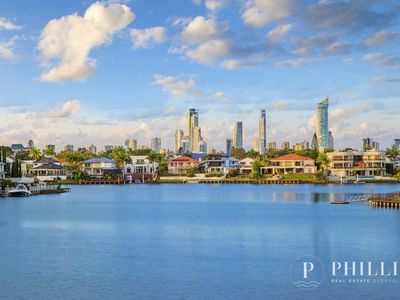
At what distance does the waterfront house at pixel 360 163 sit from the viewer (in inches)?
5802

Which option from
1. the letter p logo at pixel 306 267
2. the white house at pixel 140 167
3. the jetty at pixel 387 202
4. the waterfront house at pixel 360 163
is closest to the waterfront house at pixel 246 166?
the white house at pixel 140 167

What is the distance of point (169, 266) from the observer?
102 ft

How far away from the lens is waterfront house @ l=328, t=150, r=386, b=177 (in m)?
147

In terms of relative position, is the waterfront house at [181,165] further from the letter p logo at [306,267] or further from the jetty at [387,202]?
the letter p logo at [306,267]

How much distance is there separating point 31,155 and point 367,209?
394 feet

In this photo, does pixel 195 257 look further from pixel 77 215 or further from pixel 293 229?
pixel 77 215


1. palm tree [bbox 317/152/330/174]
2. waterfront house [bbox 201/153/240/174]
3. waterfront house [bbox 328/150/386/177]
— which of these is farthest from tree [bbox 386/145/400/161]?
waterfront house [bbox 201/153/240/174]

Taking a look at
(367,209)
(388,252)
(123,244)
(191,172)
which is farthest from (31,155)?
(388,252)

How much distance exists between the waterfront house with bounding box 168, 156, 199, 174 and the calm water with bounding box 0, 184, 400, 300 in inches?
4083

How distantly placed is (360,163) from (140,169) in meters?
61.0

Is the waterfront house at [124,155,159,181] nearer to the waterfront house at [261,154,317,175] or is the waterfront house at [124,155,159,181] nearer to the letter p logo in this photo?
the waterfront house at [261,154,317,175]

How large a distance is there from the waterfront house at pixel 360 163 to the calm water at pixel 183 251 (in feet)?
287

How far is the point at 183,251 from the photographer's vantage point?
3575cm

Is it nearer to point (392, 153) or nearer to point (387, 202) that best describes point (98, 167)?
point (392, 153)
